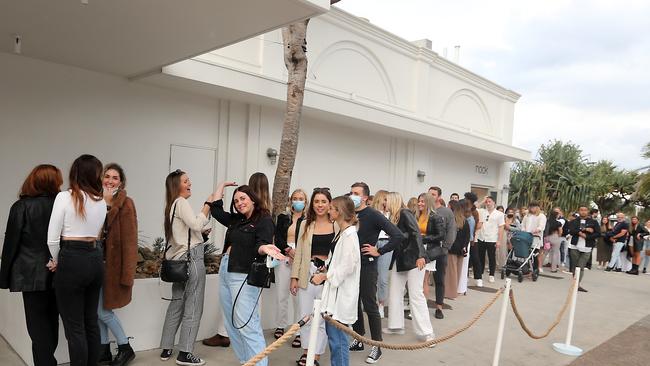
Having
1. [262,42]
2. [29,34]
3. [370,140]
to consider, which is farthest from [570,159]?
[29,34]

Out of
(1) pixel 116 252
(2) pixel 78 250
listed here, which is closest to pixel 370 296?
(1) pixel 116 252

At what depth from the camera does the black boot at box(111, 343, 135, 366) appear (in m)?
4.07

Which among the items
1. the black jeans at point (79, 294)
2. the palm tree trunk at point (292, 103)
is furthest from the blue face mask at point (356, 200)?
the black jeans at point (79, 294)

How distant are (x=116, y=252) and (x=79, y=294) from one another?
2.00 feet

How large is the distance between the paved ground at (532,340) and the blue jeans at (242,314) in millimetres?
649

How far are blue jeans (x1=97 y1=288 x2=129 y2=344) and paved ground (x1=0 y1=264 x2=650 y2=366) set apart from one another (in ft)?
1.04

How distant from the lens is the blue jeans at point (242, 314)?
383 cm

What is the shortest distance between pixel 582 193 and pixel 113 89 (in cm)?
2327

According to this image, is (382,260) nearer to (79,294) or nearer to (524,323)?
(524,323)

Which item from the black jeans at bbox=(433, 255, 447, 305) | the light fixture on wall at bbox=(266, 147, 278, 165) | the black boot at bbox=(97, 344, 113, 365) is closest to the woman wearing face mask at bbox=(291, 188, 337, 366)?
the black boot at bbox=(97, 344, 113, 365)

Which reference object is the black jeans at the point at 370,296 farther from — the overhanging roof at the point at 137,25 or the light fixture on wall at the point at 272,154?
the light fixture on wall at the point at 272,154

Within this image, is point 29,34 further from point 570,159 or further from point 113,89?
point 570,159

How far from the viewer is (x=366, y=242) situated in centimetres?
474

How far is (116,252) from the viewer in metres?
3.94
